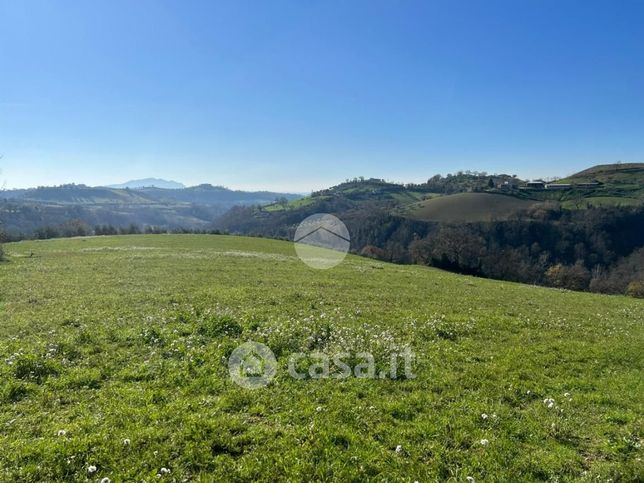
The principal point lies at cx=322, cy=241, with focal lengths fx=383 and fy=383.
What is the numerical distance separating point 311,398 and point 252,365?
2.69 metres

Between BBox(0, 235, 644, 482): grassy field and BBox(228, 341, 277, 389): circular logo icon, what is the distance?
0.90 ft

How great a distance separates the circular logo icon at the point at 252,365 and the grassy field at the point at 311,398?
0.28m

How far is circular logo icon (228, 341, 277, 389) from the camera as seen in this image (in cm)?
1046

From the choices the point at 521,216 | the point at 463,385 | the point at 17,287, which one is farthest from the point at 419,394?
the point at 521,216

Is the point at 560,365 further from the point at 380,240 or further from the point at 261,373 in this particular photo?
the point at 380,240

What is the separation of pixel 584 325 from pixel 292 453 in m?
17.2

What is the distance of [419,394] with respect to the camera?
9.81m
